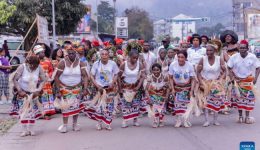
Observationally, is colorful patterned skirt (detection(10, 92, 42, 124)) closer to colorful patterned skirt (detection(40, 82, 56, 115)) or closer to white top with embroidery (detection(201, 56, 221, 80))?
colorful patterned skirt (detection(40, 82, 56, 115))

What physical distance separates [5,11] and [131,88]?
48.1 feet

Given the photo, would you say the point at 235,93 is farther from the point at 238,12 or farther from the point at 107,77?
the point at 238,12

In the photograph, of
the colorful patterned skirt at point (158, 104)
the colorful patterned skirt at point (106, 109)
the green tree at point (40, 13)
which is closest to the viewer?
the colorful patterned skirt at point (106, 109)

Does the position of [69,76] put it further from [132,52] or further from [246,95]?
[246,95]

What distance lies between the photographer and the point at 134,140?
31.0 feet

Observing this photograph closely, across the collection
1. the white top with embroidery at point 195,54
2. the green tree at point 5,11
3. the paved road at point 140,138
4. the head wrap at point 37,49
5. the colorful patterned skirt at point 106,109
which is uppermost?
the green tree at point 5,11

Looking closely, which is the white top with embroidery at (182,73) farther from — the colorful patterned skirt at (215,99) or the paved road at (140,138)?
the paved road at (140,138)

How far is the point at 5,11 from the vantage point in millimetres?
24047

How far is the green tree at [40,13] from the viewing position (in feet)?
82.4

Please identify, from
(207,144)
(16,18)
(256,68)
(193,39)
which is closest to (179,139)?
(207,144)

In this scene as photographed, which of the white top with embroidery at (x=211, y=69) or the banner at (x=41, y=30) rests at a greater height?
the banner at (x=41, y=30)

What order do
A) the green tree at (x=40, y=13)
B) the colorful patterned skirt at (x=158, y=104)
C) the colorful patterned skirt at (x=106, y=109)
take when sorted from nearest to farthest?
the colorful patterned skirt at (x=106, y=109)
the colorful patterned skirt at (x=158, y=104)
the green tree at (x=40, y=13)

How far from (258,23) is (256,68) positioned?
7817cm

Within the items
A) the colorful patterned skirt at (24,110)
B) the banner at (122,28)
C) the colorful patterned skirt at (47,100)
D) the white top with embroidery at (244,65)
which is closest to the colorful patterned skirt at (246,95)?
the white top with embroidery at (244,65)
